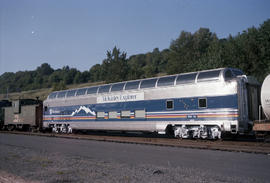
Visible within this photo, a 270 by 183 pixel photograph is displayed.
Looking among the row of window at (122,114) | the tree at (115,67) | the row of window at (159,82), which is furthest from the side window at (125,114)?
the tree at (115,67)

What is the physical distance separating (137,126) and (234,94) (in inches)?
290

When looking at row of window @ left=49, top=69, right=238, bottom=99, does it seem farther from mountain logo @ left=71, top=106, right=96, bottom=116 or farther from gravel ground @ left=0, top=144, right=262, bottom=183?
gravel ground @ left=0, top=144, right=262, bottom=183

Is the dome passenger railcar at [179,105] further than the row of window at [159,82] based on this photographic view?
No

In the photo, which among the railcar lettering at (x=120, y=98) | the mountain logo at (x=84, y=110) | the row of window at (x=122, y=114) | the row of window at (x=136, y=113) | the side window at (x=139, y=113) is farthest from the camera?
the mountain logo at (x=84, y=110)

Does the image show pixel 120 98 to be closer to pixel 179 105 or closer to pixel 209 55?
pixel 179 105

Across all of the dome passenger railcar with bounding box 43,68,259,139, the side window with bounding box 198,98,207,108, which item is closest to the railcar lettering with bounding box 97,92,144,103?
the dome passenger railcar with bounding box 43,68,259,139

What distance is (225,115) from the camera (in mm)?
14781

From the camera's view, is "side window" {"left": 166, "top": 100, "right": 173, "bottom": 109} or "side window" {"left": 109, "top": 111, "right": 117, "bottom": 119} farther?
"side window" {"left": 109, "top": 111, "right": 117, "bottom": 119}

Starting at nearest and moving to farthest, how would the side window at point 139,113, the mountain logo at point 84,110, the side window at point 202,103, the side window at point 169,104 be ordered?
the side window at point 202,103 < the side window at point 169,104 < the side window at point 139,113 < the mountain logo at point 84,110

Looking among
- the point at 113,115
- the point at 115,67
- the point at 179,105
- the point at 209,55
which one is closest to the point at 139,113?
the point at 113,115

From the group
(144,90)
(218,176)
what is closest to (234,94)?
(144,90)

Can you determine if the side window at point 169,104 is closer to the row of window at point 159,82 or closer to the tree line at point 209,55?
the row of window at point 159,82

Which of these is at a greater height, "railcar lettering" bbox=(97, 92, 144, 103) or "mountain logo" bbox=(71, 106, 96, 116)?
"railcar lettering" bbox=(97, 92, 144, 103)

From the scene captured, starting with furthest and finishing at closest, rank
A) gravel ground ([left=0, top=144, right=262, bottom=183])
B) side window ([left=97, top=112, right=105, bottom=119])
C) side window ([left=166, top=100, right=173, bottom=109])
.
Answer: side window ([left=97, top=112, right=105, bottom=119]), side window ([left=166, top=100, right=173, bottom=109]), gravel ground ([left=0, top=144, right=262, bottom=183])
